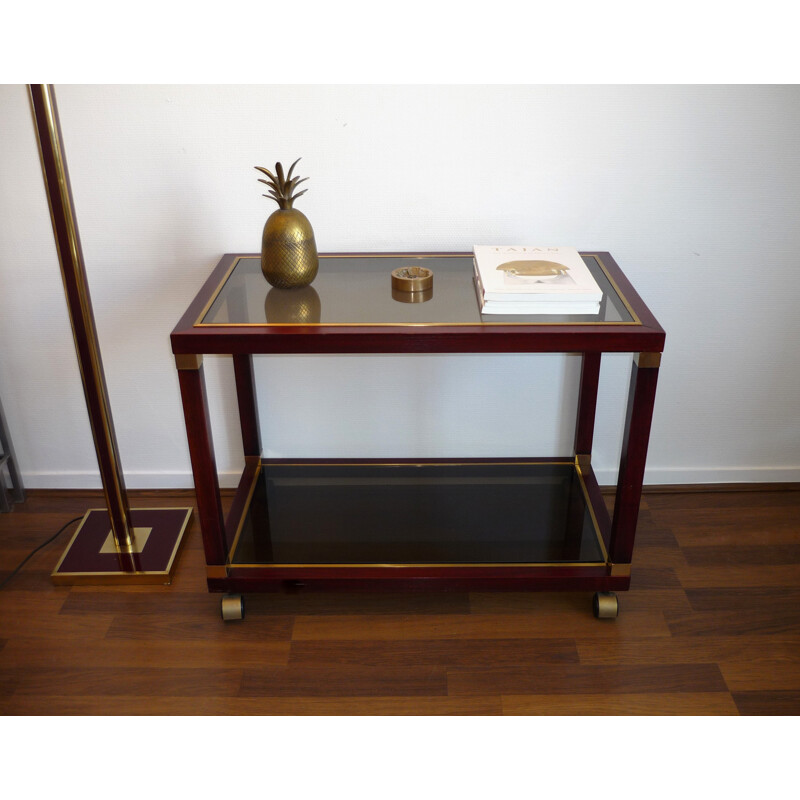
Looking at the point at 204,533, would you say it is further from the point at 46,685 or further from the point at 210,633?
the point at 46,685

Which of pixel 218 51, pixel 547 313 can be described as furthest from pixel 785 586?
pixel 218 51

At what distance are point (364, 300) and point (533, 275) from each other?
14.3 inches

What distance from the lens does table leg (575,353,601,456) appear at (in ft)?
6.43

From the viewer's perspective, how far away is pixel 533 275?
159 centimetres

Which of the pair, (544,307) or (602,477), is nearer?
(544,307)

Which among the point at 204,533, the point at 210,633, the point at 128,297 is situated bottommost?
the point at 210,633

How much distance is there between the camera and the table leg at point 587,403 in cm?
196

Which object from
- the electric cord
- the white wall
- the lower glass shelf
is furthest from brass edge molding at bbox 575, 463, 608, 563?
the electric cord

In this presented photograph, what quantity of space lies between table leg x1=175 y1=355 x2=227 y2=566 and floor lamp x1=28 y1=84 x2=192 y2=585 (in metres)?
0.30

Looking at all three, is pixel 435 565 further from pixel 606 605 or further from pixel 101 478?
pixel 101 478

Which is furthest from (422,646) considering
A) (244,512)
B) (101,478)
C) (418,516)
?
(101,478)

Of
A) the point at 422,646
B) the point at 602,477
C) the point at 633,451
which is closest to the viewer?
the point at 633,451

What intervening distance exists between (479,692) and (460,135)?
1270 millimetres

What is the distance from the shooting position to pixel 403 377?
6.73 feet
